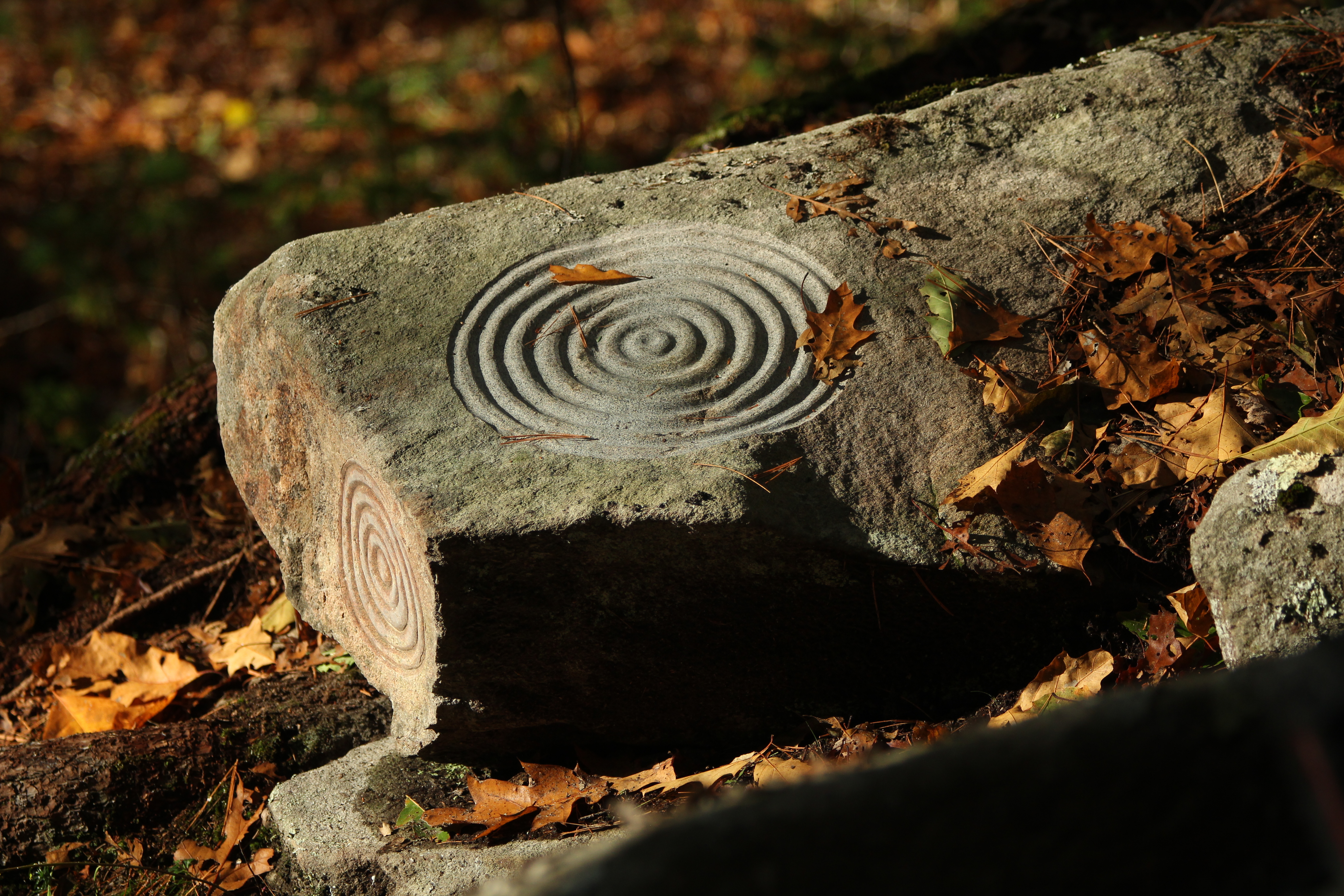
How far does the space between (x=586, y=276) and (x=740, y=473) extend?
2.70 feet

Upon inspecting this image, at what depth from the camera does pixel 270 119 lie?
8406mm

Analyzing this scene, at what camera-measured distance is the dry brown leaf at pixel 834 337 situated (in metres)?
2.62

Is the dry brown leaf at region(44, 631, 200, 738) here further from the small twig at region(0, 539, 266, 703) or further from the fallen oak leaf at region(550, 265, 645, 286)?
the fallen oak leaf at region(550, 265, 645, 286)

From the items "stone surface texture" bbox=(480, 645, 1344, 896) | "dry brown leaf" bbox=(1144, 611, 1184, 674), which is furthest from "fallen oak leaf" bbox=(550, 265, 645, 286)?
"stone surface texture" bbox=(480, 645, 1344, 896)

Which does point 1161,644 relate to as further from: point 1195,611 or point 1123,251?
point 1123,251

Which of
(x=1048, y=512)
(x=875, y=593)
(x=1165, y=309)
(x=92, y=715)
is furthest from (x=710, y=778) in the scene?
(x=92, y=715)

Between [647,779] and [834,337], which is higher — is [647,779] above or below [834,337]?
below

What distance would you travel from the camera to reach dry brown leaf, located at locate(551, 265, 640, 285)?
287cm

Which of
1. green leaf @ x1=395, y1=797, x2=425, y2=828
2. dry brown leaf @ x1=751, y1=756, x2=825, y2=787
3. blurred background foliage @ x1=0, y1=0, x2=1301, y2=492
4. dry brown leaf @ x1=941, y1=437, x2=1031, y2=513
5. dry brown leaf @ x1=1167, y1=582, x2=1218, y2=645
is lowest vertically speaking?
dry brown leaf @ x1=751, y1=756, x2=825, y2=787

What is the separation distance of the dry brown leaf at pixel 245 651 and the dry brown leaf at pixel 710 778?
160 cm

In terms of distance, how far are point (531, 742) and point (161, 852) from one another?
3.42 feet

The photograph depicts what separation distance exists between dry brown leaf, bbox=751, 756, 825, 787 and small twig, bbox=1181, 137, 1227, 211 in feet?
6.12

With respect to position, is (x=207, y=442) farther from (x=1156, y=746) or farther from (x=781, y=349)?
(x=1156, y=746)

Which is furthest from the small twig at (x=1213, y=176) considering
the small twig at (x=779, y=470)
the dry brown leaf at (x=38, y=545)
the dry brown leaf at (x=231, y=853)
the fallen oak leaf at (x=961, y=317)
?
the dry brown leaf at (x=38, y=545)
